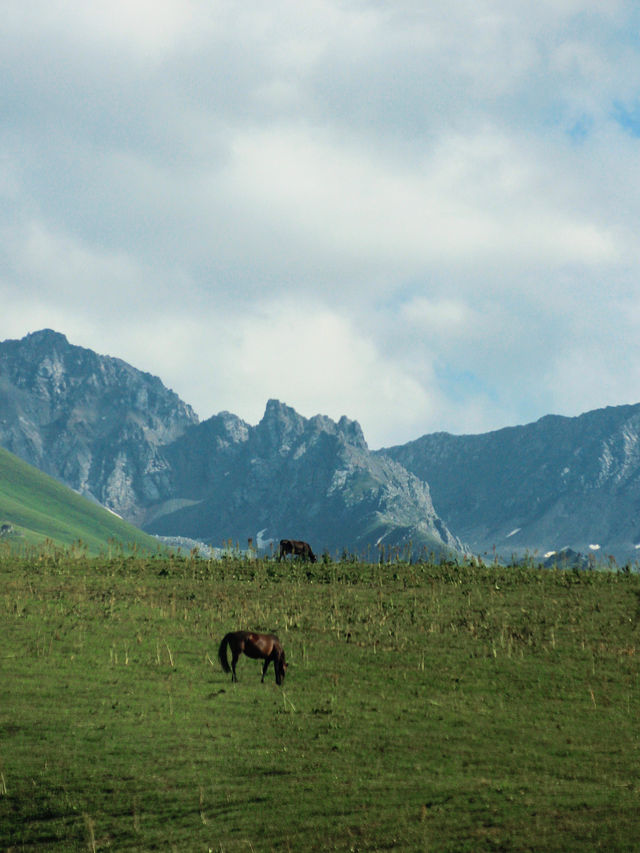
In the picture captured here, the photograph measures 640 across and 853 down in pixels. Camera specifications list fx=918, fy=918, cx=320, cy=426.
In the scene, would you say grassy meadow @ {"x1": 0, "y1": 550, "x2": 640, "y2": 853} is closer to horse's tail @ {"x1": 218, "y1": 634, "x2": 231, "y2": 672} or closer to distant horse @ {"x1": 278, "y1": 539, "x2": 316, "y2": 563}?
horse's tail @ {"x1": 218, "y1": 634, "x2": 231, "y2": 672}

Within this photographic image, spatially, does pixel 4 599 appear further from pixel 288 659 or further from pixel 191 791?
pixel 191 791

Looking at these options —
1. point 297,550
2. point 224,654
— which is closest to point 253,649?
point 224,654

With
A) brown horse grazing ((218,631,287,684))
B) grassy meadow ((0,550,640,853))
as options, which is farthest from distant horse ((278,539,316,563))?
brown horse grazing ((218,631,287,684))

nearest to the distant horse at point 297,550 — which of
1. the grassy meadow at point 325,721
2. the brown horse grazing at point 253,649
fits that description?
the grassy meadow at point 325,721

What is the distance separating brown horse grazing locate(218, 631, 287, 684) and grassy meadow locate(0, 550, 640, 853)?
672mm

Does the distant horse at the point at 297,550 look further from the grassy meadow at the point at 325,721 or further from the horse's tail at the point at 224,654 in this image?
the horse's tail at the point at 224,654

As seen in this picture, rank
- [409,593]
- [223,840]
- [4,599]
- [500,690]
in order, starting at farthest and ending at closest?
[409,593], [4,599], [500,690], [223,840]

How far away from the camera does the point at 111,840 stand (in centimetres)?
1914

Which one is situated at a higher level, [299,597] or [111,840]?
[299,597]

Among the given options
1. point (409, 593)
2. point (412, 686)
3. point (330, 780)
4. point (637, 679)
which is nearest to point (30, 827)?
point (330, 780)

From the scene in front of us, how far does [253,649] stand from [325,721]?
15.6ft

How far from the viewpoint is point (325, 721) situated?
27.1 metres

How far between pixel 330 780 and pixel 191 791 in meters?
3.27

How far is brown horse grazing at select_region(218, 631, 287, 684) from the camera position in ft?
102
